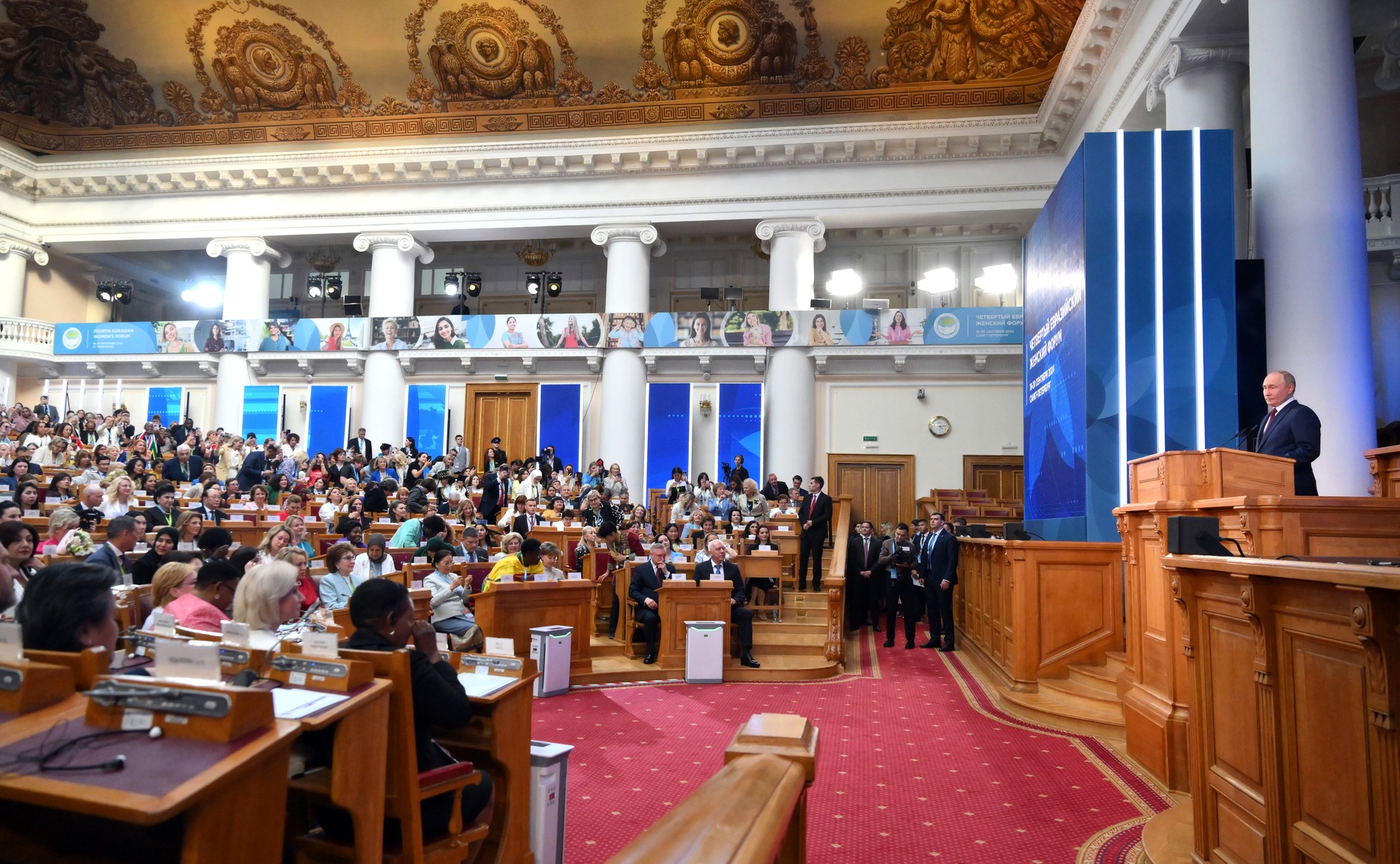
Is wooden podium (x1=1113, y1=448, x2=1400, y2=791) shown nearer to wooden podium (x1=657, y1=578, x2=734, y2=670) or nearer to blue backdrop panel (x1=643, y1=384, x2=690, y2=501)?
wooden podium (x1=657, y1=578, x2=734, y2=670)

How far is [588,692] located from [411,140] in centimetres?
1399

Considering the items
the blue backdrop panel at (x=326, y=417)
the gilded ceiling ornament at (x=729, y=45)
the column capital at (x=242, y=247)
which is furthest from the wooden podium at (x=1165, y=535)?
the column capital at (x=242, y=247)

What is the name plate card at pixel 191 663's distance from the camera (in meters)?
2.10

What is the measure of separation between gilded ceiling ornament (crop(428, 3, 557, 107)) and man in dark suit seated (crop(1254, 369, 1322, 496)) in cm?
1531

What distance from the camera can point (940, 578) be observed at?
9.56 m

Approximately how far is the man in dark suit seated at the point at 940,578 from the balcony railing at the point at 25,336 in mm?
19043

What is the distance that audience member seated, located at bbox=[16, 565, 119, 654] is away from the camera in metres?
2.36

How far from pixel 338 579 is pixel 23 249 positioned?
17.9 meters

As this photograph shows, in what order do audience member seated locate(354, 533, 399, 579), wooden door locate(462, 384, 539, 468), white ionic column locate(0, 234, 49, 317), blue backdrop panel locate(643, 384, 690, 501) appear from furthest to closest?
white ionic column locate(0, 234, 49, 317) → wooden door locate(462, 384, 539, 468) → blue backdrop panel locate(643, 384, 690, 501) → audience member seated locate(354, 533, 399, 579)

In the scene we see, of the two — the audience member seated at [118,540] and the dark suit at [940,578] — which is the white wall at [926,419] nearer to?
the dark suit at [940,578]

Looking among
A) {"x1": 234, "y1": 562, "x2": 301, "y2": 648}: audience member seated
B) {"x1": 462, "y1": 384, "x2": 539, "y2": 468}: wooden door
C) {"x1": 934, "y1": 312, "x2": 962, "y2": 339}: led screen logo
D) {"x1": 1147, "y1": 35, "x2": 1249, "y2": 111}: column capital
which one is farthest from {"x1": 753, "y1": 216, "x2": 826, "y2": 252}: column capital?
{"x1": 234, "y1": 562, "x2": 301, "y2": 648}: audience member seated

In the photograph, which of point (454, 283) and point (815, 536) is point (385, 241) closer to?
point (454, 283)

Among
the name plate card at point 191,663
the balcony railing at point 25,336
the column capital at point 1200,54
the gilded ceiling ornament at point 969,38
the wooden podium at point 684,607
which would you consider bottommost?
the wooden podium at point 684,607

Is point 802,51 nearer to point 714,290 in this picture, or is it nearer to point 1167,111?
point 714,290
